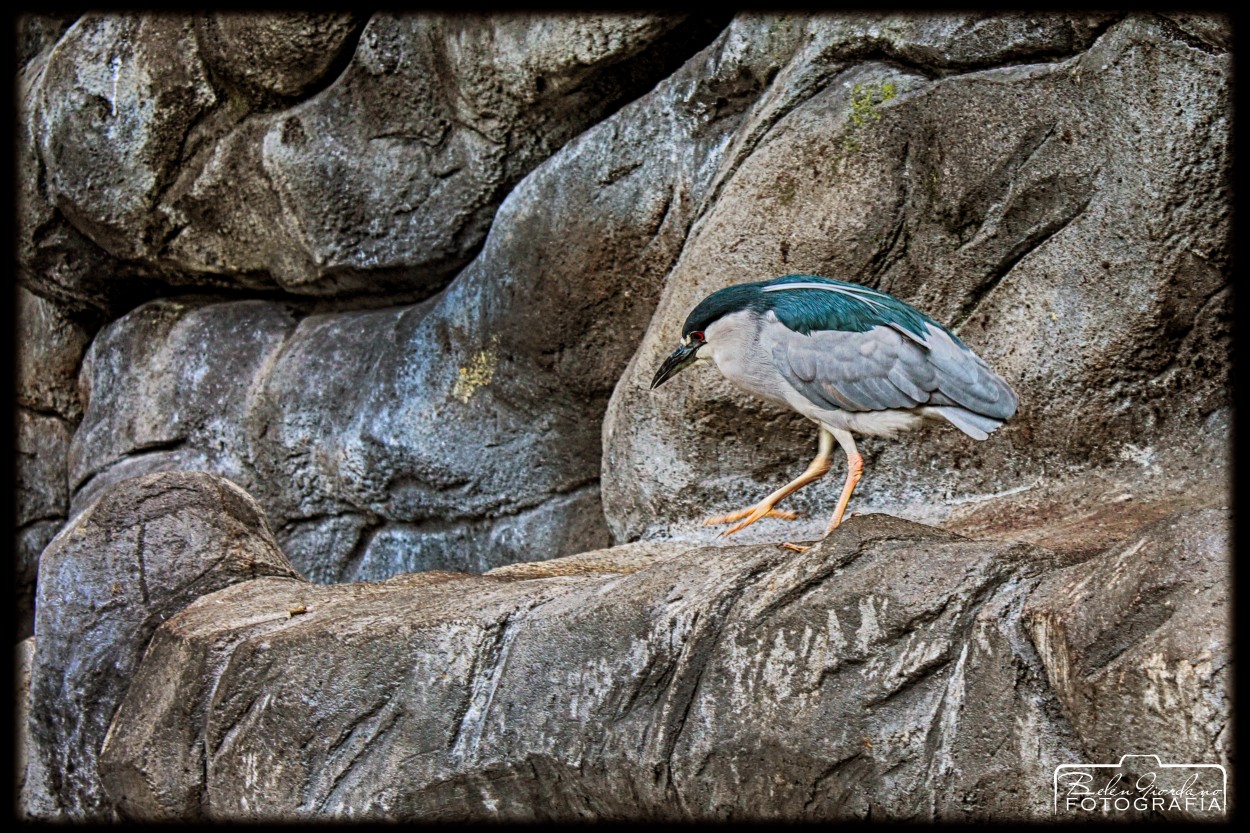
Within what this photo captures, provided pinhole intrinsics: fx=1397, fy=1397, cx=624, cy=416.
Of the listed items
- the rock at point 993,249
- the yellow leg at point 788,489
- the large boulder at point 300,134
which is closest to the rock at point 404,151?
the large boulder at point 300,134

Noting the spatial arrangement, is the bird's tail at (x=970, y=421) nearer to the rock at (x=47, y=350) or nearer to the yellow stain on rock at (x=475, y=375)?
the yellow stain on rock at (x=475, y=375)

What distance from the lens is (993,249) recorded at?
486 cm

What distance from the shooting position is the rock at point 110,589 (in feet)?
15.1

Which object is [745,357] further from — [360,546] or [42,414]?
[42,414]

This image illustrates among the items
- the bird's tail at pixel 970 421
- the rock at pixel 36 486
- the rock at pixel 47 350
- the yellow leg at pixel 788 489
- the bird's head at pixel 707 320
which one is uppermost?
the bird's head at pixel 707 320

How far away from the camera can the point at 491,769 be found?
366cm

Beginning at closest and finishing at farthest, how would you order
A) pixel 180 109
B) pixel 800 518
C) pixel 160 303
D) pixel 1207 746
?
pixel 1207 746
pixel 800 518
pixel 180 109
pixel 160 303

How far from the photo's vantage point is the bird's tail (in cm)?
378

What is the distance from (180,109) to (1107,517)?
5052 mm

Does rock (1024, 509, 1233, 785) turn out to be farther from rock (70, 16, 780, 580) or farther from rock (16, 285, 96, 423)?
rock (16, 285, 96, 423)

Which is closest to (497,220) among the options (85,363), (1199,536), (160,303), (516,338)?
Result: (516,338)

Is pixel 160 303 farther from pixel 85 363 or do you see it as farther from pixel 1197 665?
pixel 1197 665

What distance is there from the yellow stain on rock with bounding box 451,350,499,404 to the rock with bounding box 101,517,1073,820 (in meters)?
2.35

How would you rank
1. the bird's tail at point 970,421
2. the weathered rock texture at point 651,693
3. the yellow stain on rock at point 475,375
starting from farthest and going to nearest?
the yellow stain on rock at point 475,375 < the bird's tail at point 970,421 < the weathered rock texture at point 651,693
